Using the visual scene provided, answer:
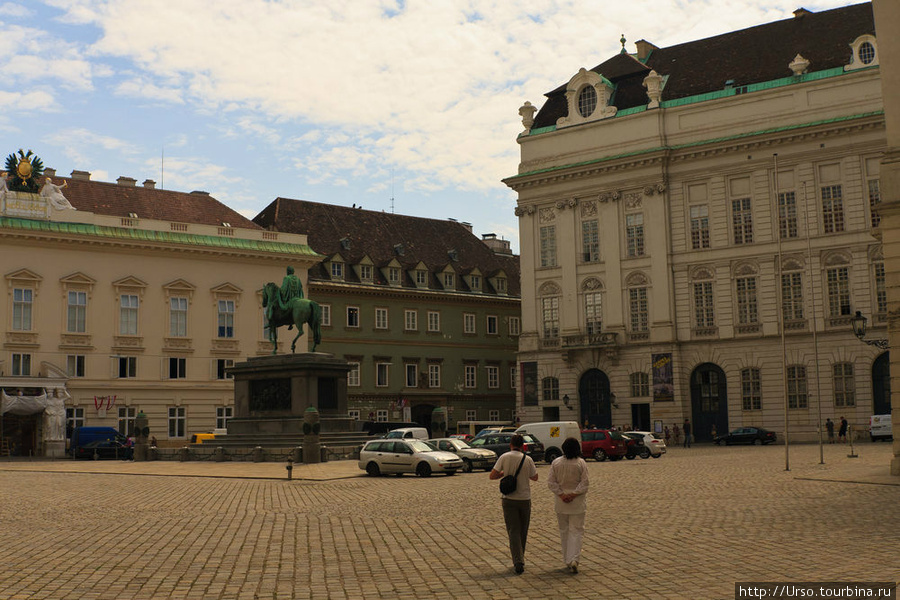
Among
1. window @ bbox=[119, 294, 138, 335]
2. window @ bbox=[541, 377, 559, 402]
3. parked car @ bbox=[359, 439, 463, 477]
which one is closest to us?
parked car @ bbox=[359, 439, 463, 477]

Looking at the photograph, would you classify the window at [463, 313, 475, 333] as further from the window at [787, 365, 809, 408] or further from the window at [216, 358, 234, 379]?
the window at [787, 365, 809, 408]

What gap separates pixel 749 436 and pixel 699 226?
46.8 ft

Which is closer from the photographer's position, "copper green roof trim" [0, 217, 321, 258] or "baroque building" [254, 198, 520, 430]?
"copper green roof trim" [0, 217, 321, 258]

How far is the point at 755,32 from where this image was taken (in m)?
73.2

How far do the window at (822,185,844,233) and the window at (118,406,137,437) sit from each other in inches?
1753

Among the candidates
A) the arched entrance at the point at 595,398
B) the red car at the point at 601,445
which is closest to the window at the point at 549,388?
the arched entrance at the point at 595,398

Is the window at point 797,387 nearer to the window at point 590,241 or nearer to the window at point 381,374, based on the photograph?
the window at point 590,241

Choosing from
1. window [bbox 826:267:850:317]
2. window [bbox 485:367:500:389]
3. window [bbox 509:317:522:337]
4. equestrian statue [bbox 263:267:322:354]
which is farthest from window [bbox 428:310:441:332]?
equestrian statue [bbox 263:267:322:354]

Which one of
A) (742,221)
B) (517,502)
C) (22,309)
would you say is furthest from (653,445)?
(22,309)

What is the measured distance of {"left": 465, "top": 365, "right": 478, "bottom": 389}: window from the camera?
276ft

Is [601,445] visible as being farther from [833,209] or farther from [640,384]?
[833,209]

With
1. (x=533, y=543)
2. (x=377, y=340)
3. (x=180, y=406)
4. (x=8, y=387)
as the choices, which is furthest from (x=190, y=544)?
(x=377, y=340)

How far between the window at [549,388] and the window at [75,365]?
100ft

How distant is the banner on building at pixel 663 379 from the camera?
226ft
